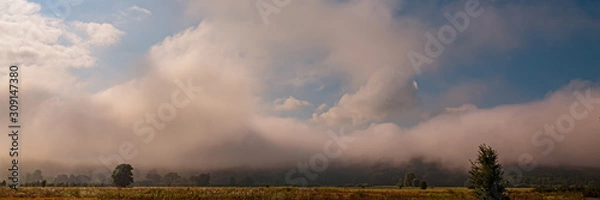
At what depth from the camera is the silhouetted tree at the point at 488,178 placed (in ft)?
138

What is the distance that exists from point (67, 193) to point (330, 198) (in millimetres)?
41582

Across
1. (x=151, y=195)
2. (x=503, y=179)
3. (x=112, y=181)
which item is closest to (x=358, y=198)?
(x=503, y=179)

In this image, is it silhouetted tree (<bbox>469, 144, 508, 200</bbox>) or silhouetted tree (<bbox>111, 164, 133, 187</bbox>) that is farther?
silhouetted tree (<bbox>111, 164, 133, 187</bbox>)

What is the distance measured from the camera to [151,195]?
63.2 meters

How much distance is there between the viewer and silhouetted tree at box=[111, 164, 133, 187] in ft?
487

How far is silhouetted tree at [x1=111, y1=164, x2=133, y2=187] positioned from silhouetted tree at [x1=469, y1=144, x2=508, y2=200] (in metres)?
135

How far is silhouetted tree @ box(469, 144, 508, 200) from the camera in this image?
42.0 metres

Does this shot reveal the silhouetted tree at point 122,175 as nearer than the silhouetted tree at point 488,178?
No

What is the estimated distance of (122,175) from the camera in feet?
490

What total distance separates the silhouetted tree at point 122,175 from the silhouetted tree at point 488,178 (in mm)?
135115

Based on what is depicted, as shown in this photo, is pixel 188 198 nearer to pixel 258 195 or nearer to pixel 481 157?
pixel 258 195

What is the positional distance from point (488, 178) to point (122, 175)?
13685cm

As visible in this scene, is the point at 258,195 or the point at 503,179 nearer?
the point at 503,179

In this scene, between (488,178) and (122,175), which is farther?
(122,175)
